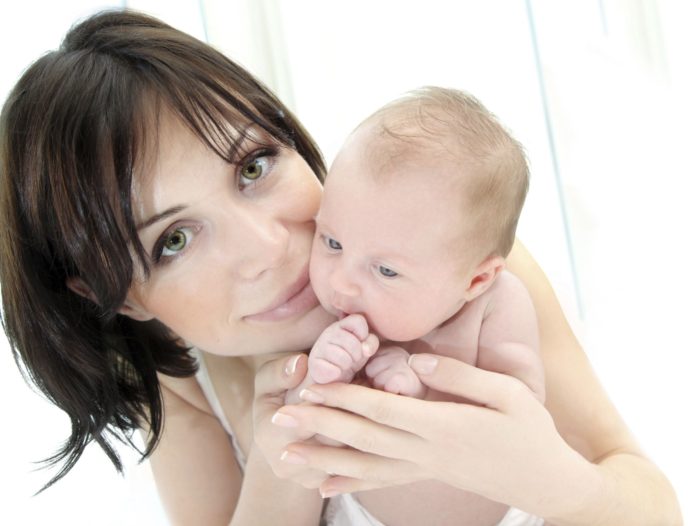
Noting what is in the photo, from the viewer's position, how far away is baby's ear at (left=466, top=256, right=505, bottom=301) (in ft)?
4.36

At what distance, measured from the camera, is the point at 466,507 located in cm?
161

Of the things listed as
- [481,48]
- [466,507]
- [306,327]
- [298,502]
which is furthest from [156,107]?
[481,48]

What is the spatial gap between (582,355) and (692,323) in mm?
414

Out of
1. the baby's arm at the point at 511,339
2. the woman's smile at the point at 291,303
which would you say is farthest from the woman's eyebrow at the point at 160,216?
the baby's arm at the point at 511,339

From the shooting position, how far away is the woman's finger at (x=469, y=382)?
1287mm

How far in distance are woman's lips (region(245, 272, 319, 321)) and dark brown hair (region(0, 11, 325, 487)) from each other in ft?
0.83

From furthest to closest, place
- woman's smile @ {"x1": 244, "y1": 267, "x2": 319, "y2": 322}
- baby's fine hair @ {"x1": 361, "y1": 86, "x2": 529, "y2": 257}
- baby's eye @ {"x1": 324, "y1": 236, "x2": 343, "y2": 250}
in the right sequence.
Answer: woman's smile @ {"x1": 244, "y1": 267, "x2": 319, "y2": 322} → baby's eye @ {"x1": 324, "y1": 236, "x2": 343, "y2": 250} → baby's fine hair @ {"x1": 361, "y1": 86, "x2": 529, "y2": 257}

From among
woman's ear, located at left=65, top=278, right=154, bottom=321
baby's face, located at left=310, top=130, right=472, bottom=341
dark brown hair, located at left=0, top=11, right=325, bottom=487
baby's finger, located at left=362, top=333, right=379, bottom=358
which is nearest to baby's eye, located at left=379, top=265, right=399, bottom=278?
baby's face, located at left=310, top=130, right=472, bottom=341

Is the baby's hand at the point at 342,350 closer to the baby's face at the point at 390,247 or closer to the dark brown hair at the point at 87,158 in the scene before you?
the baby's face at the point at 390,247

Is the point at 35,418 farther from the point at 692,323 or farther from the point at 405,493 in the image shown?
the point at 692,323

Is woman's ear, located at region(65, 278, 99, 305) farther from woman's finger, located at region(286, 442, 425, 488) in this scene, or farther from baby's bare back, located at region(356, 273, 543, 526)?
baby's bare back, located at region(356, 273, 543, 526)

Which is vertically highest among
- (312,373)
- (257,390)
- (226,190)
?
(226,190)

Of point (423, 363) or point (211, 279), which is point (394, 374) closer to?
point (423, 363)

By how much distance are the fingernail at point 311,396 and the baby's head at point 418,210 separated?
16 cm
